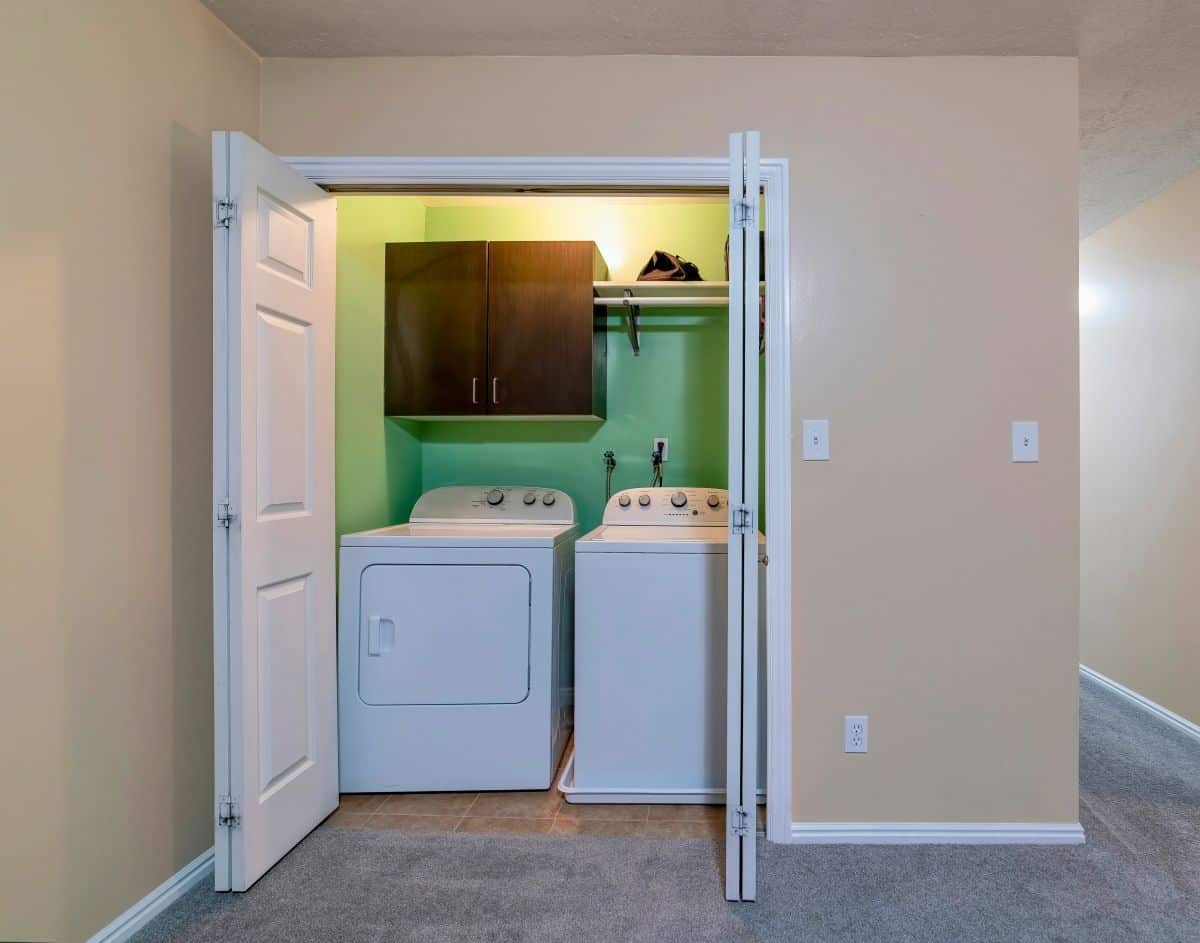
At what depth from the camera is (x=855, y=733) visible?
234 centimetres

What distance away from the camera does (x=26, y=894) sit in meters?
1.53

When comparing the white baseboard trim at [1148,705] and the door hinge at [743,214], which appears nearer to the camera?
the door hinge at [743,214]

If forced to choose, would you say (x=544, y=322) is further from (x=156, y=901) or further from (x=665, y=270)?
(x=156, y=901)

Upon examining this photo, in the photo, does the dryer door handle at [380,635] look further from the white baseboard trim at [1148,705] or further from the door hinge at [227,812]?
the white baseboard trim at [1148,705]

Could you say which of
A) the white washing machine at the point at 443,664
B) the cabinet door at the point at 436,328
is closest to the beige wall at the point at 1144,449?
the white washing machine at the point at 443,664

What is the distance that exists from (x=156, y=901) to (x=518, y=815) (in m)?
1.04

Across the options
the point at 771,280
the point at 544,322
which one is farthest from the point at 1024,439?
the point at 544,322

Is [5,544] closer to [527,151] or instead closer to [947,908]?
[527,151]

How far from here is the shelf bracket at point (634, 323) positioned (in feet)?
11.3

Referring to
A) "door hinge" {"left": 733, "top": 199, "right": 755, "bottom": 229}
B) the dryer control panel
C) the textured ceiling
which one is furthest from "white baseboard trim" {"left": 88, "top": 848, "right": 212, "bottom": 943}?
the textured ceiling

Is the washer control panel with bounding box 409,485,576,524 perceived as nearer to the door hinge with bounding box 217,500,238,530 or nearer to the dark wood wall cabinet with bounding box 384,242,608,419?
the dark wood wall cabinet with bounding box 384,242,608,419

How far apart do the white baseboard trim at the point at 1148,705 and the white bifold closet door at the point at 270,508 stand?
338cm

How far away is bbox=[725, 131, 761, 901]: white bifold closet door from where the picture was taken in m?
1.90

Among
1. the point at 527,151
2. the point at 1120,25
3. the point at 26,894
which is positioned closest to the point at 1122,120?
the point at 1120,25
